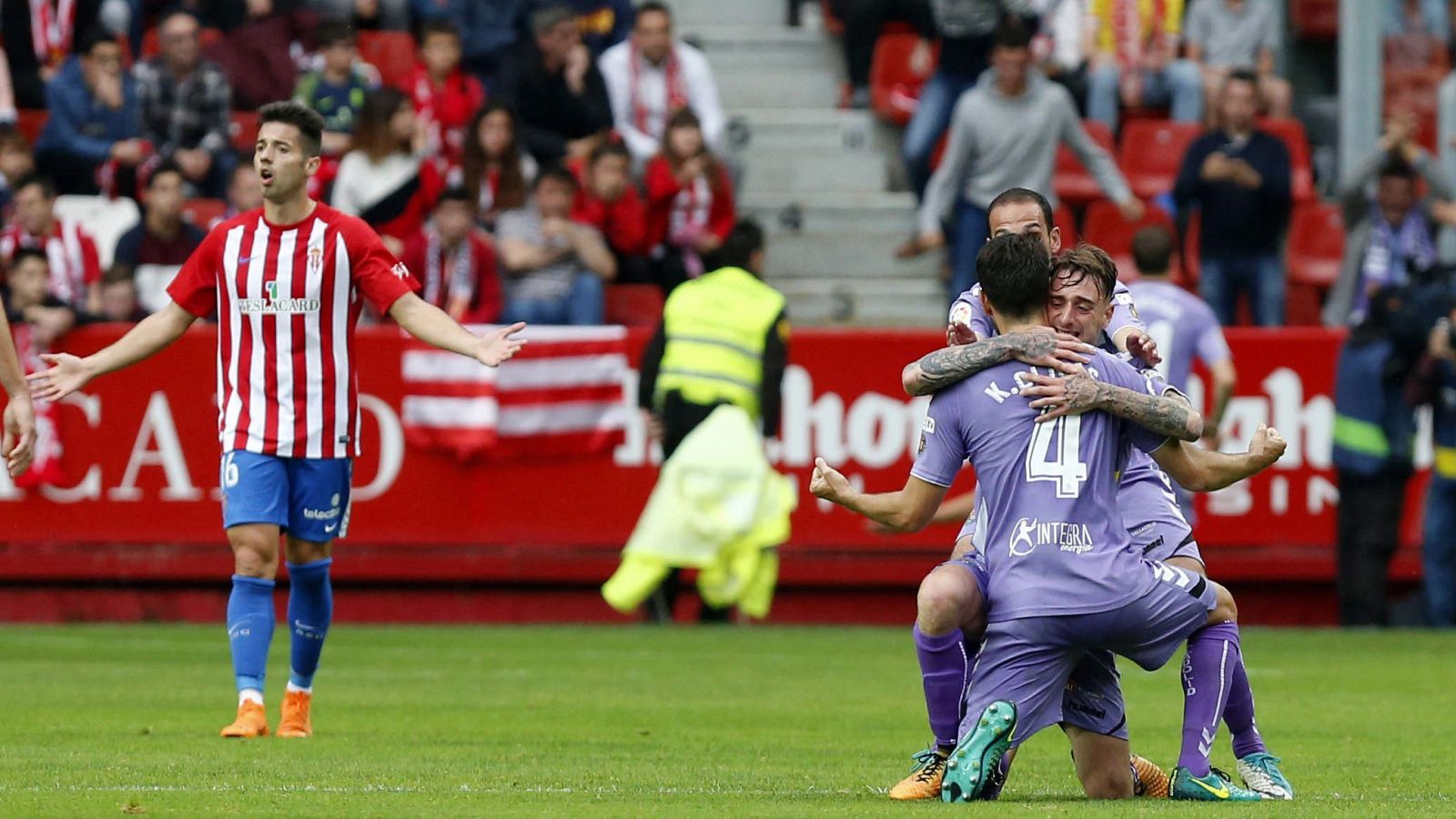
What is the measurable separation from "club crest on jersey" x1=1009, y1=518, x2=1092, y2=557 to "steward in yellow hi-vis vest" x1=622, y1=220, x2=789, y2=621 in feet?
25.8

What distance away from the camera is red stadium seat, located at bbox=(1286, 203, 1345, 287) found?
18219 millimetres

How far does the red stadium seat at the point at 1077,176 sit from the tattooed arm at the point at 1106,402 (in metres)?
11.8

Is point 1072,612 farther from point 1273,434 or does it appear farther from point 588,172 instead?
point 588,172

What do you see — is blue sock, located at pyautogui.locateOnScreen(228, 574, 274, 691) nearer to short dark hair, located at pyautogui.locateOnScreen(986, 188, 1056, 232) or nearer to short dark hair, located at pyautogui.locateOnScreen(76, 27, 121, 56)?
short dark hair, located at pyautogui.locateOnScreen(986, 188, 1056, 232)

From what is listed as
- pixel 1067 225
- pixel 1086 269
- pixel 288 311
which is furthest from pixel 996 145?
pixel 1086 269

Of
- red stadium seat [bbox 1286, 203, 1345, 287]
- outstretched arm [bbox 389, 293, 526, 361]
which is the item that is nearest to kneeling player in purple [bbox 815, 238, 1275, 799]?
outstretched arm [bbox 389, 293, 526, 361]

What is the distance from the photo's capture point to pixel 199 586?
50.0 feet

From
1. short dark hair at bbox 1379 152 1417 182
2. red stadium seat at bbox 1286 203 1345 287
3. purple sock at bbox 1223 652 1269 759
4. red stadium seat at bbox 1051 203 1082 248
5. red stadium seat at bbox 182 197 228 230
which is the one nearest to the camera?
purple sock at bbox 1223 652 1269 759

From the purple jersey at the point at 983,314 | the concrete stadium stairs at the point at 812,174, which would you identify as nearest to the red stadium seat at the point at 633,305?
the concrete stadium stairs at the point at 812,174

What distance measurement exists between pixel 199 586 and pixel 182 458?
Answer: 2.67ft

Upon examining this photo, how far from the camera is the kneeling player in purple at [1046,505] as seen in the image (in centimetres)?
657

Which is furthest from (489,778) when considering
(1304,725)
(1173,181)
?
(1173,181)

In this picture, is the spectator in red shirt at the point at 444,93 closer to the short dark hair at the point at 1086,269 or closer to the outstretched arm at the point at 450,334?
the outstretched arm at the point at 450,334

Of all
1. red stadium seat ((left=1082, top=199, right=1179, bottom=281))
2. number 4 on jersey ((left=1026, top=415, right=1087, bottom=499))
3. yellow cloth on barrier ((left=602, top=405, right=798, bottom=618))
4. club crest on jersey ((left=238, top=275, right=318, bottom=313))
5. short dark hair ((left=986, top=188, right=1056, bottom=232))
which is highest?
short dark hair ((left=986, top=188, right=1056, bottom=232))
